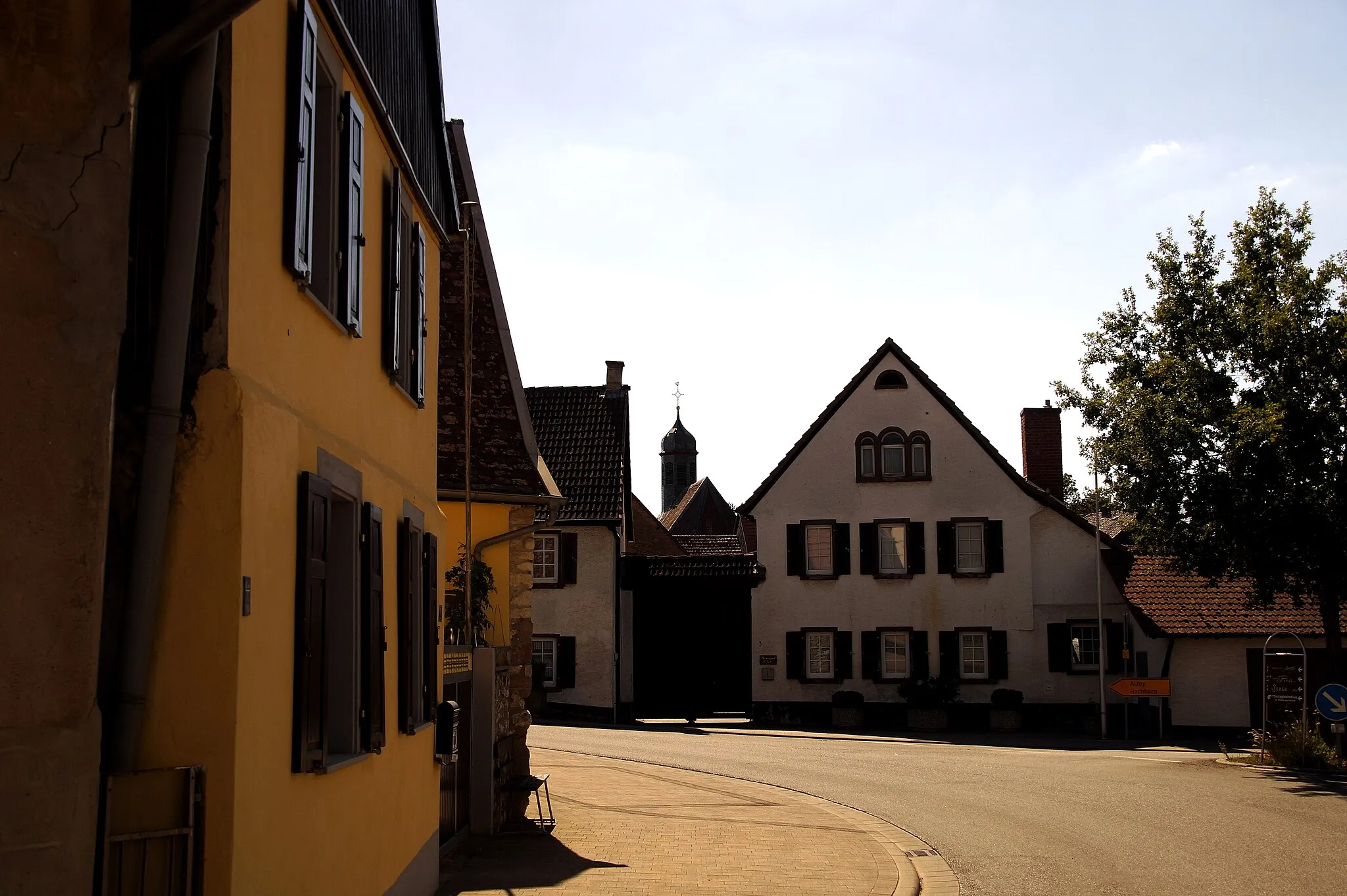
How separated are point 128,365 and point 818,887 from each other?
850cm

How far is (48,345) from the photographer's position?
4.41 metres

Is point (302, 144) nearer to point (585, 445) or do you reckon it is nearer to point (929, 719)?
point (929, 719)

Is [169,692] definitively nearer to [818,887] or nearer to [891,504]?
[818,887]

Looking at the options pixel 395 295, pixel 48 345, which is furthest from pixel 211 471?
pixel 395 295

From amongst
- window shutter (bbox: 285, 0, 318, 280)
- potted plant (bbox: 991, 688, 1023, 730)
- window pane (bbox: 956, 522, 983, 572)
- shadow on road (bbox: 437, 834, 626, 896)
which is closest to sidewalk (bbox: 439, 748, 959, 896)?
shadow on road (bbox: 437, 834, 626, 896)

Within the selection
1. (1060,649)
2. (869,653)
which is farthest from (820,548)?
(1060,649)

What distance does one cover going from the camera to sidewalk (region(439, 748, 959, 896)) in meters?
11.4

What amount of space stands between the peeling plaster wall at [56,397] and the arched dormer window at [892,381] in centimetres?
3368

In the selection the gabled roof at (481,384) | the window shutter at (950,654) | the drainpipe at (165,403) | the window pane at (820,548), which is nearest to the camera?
the drainpipe at (165,403)

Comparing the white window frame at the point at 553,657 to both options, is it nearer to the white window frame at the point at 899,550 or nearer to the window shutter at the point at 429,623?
the white window frame at the point at 899,550

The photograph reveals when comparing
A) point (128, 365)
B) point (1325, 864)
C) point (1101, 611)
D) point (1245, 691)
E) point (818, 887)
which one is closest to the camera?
point (128, 365)

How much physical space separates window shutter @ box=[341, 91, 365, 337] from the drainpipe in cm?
223

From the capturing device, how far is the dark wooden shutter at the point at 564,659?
121 ft

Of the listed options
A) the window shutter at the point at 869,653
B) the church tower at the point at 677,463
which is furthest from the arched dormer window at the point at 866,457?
the church tower at the point at 677,463
